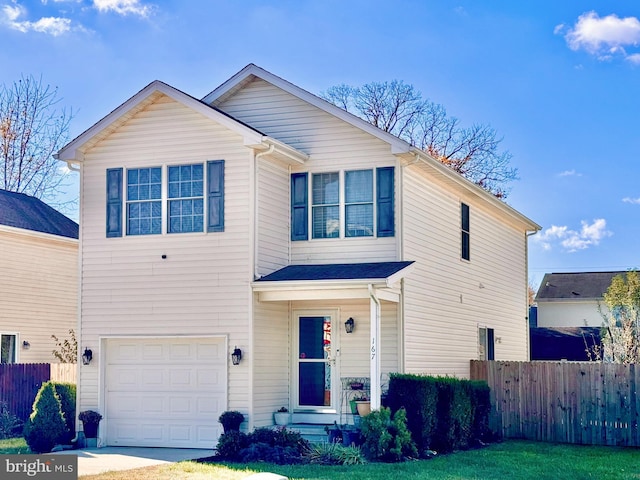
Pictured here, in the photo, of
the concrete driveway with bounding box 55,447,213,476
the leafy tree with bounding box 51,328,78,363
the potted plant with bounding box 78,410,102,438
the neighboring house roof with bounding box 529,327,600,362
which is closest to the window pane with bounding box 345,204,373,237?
the concrete driveway with bounding box 55,447,213,476

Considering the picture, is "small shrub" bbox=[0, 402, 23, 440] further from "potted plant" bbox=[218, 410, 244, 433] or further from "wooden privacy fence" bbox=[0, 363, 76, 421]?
"potted plant" bbox=[218, 410, 244, 433]

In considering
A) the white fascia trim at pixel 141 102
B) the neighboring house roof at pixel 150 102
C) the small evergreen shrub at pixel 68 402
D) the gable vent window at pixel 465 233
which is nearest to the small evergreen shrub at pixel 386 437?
the neighboring house roof at pixel 150 102

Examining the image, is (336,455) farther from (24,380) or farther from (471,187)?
(24,380)

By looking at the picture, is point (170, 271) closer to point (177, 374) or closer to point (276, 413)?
point (177, 374)

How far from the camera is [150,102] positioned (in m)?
18.3

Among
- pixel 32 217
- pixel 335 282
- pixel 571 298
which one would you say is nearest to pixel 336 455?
pixel 335 282

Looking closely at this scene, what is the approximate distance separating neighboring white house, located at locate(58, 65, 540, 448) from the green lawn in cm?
226

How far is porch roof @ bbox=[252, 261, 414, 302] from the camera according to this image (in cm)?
1636

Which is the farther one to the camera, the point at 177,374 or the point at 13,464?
the point at 177,374

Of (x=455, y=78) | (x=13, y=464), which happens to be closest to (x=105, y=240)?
(x=13, y=464)

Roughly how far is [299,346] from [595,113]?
17567 mm

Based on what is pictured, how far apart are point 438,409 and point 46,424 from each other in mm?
7225

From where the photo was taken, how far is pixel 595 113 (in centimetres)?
3173

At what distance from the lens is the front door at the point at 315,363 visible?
59.6 feet
